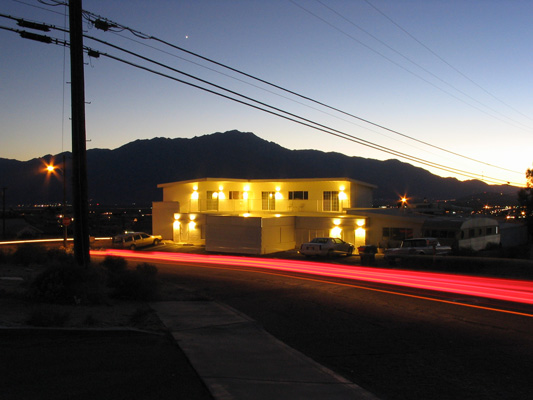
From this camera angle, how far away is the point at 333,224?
37062mm

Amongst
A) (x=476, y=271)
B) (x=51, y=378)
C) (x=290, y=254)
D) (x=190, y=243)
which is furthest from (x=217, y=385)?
(x=190, y=243)

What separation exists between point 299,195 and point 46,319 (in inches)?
1383

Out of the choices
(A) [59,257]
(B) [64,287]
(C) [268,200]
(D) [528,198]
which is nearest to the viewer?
(B) [64,287]

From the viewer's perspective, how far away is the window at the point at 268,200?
146 ft

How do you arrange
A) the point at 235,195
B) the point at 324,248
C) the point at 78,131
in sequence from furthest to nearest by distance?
the point at 235,195 → the point at 324,248 → the point at 78,131

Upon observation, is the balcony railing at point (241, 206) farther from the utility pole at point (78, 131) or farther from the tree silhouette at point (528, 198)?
the utility pole at point (78, 131)

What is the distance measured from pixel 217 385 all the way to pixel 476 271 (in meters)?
21.4

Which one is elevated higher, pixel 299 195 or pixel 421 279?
pixel 299 195

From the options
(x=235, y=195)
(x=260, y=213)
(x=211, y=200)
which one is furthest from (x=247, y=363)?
(x=235, y=195)

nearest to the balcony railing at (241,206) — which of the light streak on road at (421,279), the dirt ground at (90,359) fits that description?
the light streak on road at (421,279)

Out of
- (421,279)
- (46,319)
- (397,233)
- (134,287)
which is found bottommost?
(421,279)

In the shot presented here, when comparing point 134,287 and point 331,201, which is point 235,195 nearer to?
point 331,201

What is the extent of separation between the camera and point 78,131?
14617mm

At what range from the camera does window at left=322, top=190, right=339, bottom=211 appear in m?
41.7
